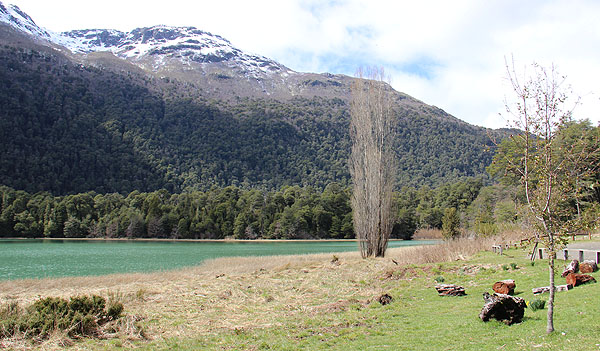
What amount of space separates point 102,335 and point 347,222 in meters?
78.0

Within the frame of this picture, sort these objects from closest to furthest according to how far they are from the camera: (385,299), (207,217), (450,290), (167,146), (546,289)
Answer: (546,289)
(385,299)
(450,290)
(207,217)
(167,146)

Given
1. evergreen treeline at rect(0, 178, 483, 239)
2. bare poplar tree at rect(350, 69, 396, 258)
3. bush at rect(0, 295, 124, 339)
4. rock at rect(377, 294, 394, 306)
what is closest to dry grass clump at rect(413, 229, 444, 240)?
evergreen treeline at rect(0, 178, 483, 239)

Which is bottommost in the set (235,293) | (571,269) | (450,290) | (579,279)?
(235,293)

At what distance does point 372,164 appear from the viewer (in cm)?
2634

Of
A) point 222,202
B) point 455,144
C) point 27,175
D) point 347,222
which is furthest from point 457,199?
point 27,175

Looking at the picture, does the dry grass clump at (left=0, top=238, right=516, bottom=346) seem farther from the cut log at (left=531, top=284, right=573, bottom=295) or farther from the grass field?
the cut log at (left=531, top=284, right=573, bottom=295)

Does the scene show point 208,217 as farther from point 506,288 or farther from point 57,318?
point 506,288

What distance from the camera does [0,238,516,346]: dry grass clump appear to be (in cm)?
1080

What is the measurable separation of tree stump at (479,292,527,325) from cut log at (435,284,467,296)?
4.05 meters

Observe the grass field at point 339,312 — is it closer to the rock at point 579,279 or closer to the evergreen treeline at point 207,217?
the rock at point 579,279

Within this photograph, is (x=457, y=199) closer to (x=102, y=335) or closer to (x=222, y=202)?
(x=222, y=202)

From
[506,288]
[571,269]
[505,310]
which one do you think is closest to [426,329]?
[505,310]

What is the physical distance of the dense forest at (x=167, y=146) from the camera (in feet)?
463

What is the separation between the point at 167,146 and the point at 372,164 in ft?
503
